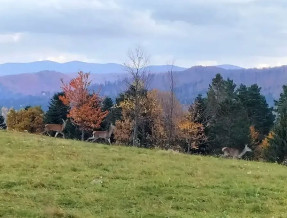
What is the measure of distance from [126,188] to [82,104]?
148ft

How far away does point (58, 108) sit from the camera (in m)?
63.8

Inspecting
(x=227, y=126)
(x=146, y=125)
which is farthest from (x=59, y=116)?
(x=227, y=126)

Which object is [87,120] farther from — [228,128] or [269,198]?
[269,198]

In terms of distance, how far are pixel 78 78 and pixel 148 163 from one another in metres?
42.7

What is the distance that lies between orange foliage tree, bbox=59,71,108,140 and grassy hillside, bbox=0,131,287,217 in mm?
35984

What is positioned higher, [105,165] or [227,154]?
[105,165]

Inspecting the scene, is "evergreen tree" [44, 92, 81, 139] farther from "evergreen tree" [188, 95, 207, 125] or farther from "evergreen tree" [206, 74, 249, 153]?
"evergreen tree" [206, 74, 249, 153]

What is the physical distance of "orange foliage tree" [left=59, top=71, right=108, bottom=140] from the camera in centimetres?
5419

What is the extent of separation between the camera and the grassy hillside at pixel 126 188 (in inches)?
411

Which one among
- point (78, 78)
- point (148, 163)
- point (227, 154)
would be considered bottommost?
point (227, 154)

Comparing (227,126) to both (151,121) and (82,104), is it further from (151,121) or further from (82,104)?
(82,104)

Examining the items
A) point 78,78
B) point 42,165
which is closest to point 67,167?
point 42,165

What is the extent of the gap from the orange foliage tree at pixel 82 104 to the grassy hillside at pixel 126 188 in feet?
118

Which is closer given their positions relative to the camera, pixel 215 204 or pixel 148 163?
pixel 215 204
